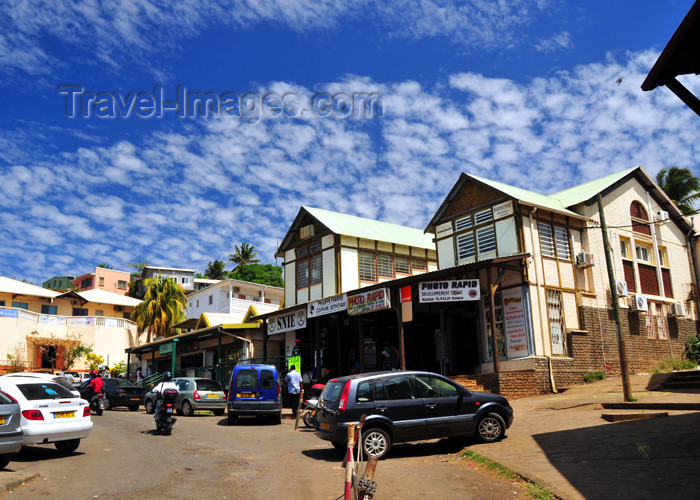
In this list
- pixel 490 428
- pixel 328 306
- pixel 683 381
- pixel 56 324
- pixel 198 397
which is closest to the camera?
pixel 490 428

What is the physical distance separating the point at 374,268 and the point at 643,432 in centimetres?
2000

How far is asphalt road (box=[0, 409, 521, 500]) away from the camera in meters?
8.04

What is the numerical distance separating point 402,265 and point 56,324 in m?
34.8

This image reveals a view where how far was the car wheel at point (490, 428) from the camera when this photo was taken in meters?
11.5

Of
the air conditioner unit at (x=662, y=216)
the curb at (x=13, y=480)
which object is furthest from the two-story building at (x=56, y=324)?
the air conditioner unit at (x=662, y=216)

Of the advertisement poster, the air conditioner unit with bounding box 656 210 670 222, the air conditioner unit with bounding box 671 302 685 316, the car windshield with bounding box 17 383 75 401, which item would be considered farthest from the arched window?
the car windshield with bounding box 17 383 75 401

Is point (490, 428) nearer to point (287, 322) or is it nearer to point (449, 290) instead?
point (449, 290)

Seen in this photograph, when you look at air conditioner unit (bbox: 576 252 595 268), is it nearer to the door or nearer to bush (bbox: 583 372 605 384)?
bush (bbox: 583 372 605 384)

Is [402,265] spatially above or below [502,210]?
below

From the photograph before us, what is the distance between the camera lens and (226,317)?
115ft

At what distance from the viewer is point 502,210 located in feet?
74.3

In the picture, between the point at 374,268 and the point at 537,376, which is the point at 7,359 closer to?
the point at 374,268

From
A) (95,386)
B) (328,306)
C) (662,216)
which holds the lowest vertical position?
(95,386)

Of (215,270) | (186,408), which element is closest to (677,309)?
(186,408)
